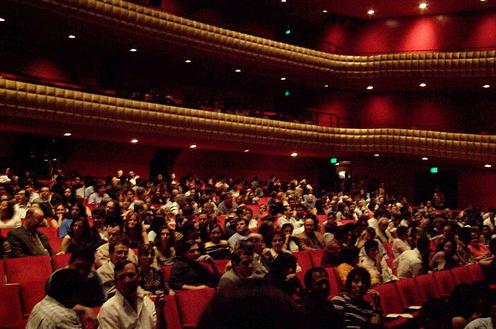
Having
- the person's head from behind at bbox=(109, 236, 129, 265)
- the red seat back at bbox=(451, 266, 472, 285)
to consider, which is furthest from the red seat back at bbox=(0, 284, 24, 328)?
the red seat back at bbox=(451, 266, 472, 285)

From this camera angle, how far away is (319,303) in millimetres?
3793

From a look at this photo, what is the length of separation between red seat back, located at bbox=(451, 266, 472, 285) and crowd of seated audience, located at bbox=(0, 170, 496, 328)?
33 centimetres

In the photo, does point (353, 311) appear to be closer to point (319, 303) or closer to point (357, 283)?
point (357, 283)

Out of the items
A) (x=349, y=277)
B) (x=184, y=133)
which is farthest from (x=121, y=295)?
(x=184, y=133)

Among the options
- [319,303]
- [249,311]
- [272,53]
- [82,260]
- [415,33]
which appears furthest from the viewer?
[415,33]

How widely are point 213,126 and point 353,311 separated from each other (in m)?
11.2

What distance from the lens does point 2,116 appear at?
12.0 m

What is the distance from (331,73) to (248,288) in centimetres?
1761

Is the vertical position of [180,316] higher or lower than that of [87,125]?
lower

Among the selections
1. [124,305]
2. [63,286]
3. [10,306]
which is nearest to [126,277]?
[124,305]

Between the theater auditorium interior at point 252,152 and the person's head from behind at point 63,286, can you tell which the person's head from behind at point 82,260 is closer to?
the theater auditorium interior at point 252,152

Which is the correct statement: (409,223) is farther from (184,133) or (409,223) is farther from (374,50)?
(374,50)

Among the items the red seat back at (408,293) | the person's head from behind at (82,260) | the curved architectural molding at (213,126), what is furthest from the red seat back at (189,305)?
the curved architectural molding at (213,126)

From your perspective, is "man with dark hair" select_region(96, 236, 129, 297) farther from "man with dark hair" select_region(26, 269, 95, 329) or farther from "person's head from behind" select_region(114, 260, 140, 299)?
"man with dark hair" select_region(26, 269, 95, 329)
